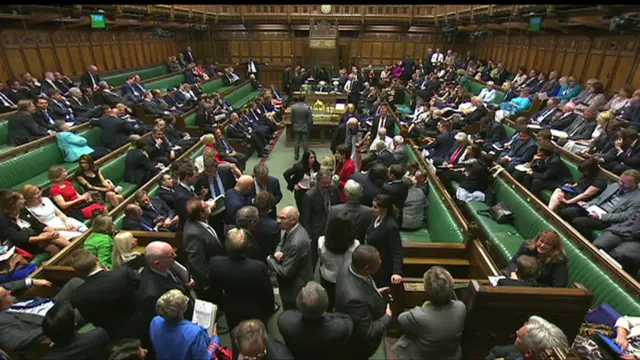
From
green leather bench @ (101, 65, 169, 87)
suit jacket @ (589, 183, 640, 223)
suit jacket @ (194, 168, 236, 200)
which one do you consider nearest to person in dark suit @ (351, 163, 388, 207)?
suit jacket @ (194, 168, 236, 200)

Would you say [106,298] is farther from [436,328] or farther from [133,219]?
[436,328]

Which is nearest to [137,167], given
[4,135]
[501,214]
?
[4,135]

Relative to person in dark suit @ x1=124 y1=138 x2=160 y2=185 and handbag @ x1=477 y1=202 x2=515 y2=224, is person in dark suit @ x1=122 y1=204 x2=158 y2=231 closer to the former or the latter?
person in dark suit @ x1=124 y1=138 x2=160 y2=185

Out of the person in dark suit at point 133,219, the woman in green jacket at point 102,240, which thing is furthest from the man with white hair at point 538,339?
the person in dark suit at point 133,219

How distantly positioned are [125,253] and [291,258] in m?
1.32

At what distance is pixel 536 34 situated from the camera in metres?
11.6

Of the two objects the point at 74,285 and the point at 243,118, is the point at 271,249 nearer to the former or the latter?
the point at 74,285

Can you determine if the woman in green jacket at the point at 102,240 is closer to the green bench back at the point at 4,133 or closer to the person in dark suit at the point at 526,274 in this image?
the person in dark suit at the point at 526,274

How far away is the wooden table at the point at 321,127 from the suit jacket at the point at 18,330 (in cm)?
726

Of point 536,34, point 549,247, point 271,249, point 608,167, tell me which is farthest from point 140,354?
point 536,34

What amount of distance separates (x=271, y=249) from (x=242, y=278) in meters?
0.72

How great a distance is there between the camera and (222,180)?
494 centimetres

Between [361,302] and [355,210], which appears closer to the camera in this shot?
[361,302]

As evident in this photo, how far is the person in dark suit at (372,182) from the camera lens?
4.29 metres
